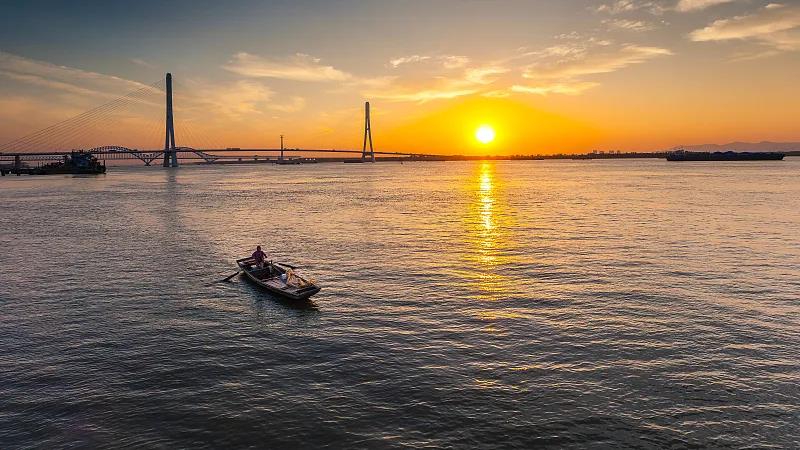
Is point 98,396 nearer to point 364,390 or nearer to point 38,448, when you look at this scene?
point 38,448

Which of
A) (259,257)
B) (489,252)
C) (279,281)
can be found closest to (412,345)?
(279,281)

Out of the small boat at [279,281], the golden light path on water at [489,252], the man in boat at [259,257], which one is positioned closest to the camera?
the small boat at [279,281]

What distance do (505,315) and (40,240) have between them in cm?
5075

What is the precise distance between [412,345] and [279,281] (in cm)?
1240

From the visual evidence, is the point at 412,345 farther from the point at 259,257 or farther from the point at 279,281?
the point at 259,257

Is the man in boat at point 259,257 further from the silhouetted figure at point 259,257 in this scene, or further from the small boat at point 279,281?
the small boat at point 279,281

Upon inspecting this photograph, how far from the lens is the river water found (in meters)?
17.2

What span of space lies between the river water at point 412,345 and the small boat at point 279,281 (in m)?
0.85

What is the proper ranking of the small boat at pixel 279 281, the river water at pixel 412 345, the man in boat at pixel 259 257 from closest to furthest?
the river water at pixel 412 345 < the small boat at pixel 279 281 < the man in boat at pixel 259 257

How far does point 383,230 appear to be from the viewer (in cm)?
6116

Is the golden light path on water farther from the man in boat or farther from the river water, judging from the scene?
the man in boat

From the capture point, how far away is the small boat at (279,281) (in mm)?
30797

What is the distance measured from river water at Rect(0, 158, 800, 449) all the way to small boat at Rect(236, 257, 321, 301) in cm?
85

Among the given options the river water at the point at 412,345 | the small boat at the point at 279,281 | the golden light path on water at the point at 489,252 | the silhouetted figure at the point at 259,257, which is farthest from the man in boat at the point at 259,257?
the golden light path on water at the point at 489,252
